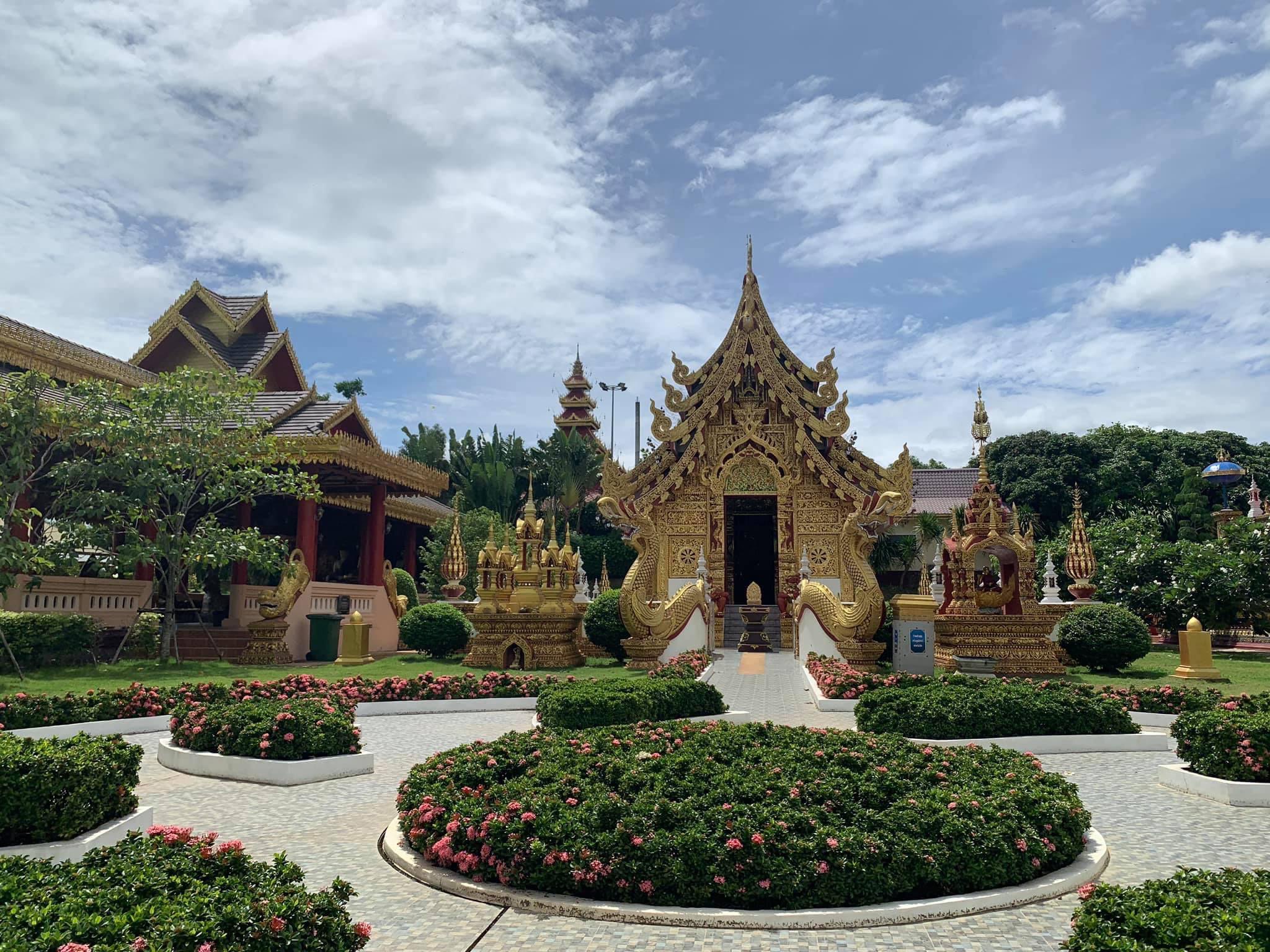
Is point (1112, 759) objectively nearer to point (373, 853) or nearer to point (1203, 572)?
point (373, 853)

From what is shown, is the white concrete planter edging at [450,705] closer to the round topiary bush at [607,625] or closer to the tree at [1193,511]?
the round topiary bush at [607,625]

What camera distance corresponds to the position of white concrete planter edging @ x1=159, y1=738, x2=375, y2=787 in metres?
7.93

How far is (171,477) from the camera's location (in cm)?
1719

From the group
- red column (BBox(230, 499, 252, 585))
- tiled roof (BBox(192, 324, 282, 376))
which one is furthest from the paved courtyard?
tiled roof (BBox(192, 324, 282, 376))

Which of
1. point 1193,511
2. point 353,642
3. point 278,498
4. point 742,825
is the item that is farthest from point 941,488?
point 742,825

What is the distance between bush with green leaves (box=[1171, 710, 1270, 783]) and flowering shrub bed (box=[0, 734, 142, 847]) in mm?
8567

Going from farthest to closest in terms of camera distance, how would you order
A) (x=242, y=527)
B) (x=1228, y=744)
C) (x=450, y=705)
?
(x=242, y=527) < (x=450, y=705) < (x=1228, y=744)

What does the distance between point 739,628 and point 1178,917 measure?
73.2ft

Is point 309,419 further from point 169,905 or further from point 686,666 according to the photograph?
point 169,905

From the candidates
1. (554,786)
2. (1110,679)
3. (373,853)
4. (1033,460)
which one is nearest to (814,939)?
(554,786)

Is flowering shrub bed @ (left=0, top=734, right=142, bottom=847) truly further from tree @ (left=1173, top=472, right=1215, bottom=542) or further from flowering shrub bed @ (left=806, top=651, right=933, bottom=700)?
tree @ (left=1173, top=472, right=1215, bottom=542)

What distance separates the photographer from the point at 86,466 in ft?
53.0

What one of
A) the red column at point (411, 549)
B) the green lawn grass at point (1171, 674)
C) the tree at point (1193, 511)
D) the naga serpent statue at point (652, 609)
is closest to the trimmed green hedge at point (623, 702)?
the naga serpent statue at point (652, 609)

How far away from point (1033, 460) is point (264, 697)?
4627 cm
